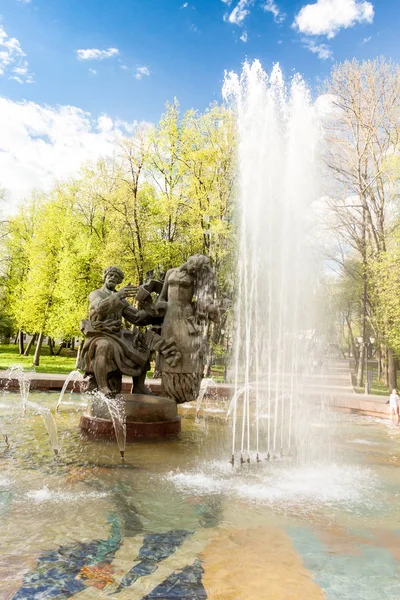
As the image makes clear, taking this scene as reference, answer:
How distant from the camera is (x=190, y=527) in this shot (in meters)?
4.06

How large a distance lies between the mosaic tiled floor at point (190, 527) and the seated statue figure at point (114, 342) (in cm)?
125

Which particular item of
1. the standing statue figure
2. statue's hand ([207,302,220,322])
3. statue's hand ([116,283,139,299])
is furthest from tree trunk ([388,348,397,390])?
statue's hand ([116,283,139,299])

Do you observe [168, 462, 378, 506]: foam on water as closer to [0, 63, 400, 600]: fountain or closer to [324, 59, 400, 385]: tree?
[0, 63, 400, 600]: fountain

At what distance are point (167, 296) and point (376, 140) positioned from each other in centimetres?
1882

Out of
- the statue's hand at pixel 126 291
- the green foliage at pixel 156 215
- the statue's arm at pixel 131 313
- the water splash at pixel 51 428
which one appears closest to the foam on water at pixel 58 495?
the water splash at pixel 51 428

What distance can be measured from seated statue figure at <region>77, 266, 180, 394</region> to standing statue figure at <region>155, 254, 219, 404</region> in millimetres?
190

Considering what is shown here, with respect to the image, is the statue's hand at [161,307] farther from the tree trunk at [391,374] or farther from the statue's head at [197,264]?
the tree trunk at [391,374]

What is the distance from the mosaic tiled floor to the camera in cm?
308

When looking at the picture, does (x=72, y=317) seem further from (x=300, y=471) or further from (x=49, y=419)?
(x=300, y=471)

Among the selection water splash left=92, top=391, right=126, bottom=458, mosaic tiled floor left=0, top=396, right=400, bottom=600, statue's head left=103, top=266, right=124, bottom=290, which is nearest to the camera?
mosaic tiled floor left=0, top=396, right=400, bottom=600

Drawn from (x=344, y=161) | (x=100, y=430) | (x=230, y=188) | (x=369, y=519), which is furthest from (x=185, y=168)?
(x=369, y=519)

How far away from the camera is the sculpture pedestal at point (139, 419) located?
730 cm

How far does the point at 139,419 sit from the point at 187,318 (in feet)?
6.11

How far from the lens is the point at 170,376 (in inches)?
297
